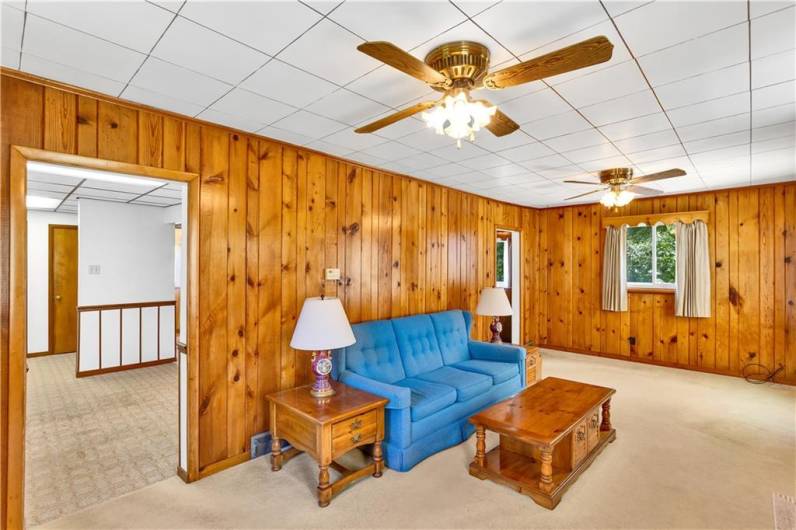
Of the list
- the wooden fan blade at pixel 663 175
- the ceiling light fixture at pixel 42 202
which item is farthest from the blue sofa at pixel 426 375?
the ceiling light fixture at pixel 42 202

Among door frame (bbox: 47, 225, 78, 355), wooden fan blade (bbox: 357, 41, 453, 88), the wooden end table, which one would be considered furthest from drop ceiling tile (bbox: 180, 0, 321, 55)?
door frame (bbox: 47, 225, 78, 355)

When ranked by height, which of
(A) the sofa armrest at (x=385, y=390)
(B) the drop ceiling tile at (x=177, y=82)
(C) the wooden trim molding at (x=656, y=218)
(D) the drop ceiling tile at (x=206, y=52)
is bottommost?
(A) the sofa armrest at (x=385, y=390)

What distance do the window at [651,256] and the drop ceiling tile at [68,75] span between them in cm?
646

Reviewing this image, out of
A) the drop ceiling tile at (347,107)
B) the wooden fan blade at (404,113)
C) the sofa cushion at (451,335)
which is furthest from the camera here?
the sofa cushion at (451,335)

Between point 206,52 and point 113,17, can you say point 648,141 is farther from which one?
point 113,17

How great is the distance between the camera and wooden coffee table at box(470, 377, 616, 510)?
95.1 inches

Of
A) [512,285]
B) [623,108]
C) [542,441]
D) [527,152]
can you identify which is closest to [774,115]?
[623,108]

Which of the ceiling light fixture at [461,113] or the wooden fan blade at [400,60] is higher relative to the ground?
the wooden fan blade at [400,60]

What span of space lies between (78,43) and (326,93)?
1155mm

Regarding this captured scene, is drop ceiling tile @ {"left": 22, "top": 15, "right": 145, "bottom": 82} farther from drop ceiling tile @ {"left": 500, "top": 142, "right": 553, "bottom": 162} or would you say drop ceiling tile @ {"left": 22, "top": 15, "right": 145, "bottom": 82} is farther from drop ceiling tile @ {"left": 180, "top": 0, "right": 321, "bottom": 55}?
drop ceiling tile @ {"left": 500, "top": 142, "right": 553, "bottom": 162}

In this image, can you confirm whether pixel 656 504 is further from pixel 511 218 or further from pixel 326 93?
pixel 511 218

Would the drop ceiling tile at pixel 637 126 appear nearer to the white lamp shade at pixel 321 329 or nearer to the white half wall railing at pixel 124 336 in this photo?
the white lamp shade at pixel 321 329

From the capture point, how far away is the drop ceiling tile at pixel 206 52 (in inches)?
67.5

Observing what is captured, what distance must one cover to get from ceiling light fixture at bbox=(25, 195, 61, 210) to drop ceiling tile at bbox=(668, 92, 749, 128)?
7.01m
